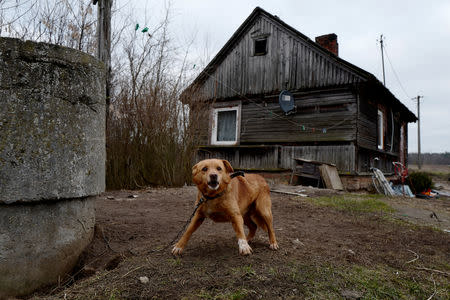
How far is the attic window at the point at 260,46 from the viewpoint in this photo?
12625 mm

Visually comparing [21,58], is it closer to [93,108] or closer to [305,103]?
[93,108]

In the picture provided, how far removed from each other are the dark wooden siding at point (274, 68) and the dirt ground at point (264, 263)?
7718 mm

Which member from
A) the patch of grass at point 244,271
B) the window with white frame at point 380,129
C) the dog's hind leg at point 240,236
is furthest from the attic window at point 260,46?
the patch of grass at point 244,271

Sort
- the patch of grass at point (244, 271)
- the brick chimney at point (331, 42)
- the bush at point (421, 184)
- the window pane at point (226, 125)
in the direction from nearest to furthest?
the patch of grass at point (244, 271), the brick chimney at point (331, 42), the window pane at point (226, 125), the bush at point (421, 184)

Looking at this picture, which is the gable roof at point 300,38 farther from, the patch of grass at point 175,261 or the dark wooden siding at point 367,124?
the patch of grass at point 175,261

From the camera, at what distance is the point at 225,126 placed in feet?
43.5

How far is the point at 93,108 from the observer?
106 inches

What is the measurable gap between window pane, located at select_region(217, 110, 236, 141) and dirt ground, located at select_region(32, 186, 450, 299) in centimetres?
887

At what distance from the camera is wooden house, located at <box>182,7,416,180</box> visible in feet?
34.6

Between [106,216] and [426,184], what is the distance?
13.8m

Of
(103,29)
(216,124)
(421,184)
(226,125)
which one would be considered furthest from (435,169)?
(103,29)

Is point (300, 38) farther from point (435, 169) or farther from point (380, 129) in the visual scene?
point (435, 169)

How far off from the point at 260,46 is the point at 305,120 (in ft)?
12.9

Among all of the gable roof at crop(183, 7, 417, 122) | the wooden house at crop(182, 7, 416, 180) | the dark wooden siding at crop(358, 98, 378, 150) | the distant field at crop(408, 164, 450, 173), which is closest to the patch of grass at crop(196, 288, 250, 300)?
the gable roof at crop(183, 7, 417, 122)
